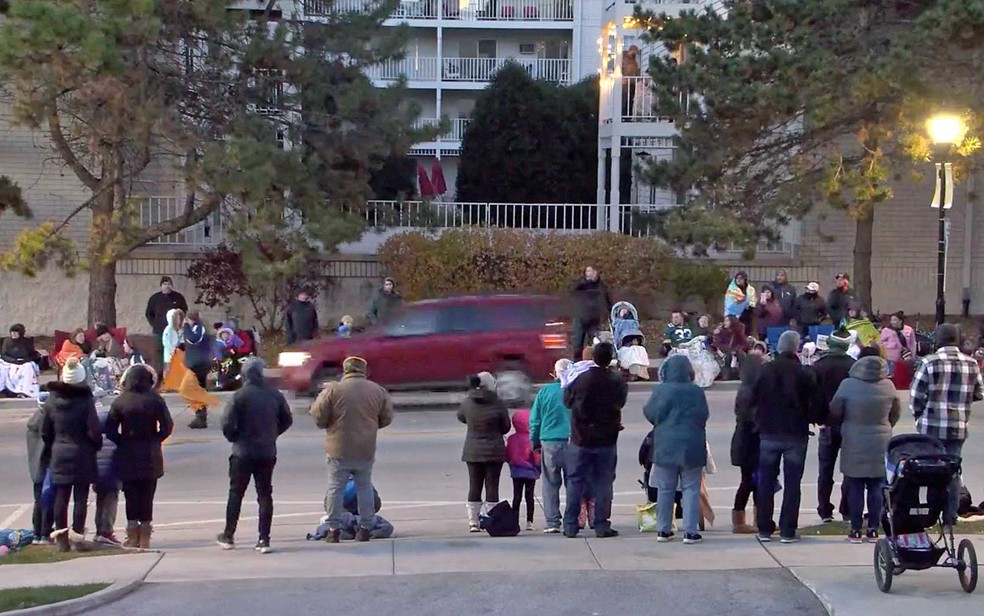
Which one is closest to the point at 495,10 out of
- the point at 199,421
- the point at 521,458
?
the point at 199,421

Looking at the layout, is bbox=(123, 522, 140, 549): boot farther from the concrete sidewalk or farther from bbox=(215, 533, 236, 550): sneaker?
bbox=(215, 533, 236, 550): sneaker

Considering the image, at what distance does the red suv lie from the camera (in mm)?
18828

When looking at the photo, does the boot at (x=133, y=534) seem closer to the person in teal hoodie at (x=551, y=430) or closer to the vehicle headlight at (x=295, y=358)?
the person in teal hoodie at (x=551, y=430)

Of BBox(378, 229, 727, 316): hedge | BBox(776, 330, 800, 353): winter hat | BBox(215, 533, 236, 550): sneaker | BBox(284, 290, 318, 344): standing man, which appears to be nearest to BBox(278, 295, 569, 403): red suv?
BBox(284, 290, 318, 344): standing man

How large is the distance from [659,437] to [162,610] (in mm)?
4015

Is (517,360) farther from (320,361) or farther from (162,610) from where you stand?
(162,610)

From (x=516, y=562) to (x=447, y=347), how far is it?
9195 mm

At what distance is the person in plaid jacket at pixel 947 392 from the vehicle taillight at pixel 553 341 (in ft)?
28.6

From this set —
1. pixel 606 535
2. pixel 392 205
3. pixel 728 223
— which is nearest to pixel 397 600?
pixel 606 535

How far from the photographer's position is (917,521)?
859 cm

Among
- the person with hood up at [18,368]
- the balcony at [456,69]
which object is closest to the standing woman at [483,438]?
the person with hood up at [18,368]

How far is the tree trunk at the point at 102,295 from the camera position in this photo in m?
25.0

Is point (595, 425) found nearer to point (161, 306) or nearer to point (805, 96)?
point (161, 306)

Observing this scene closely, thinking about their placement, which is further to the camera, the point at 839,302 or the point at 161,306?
the point at 839,302
